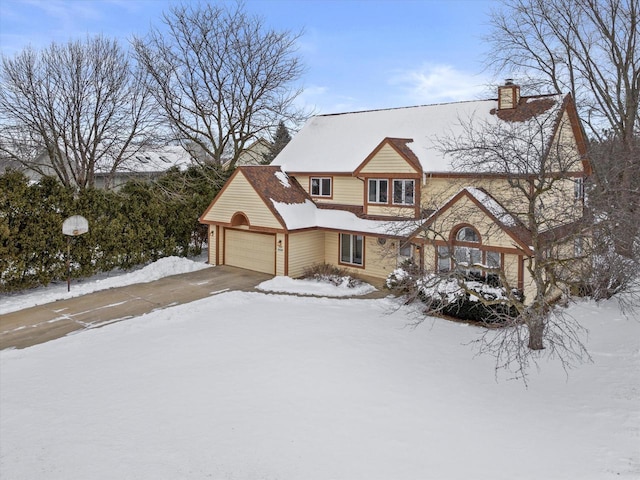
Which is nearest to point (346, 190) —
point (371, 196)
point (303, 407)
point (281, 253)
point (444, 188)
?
point (371, 196)

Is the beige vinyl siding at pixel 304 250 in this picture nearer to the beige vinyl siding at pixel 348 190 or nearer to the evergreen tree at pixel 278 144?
the beige vinyl siding at pixel 348 190

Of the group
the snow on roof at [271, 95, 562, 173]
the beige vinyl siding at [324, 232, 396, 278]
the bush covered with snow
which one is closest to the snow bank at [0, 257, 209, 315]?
the beige vinyl siding at [324, 232, 396, 278]

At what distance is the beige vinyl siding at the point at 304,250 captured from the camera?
1984 cm

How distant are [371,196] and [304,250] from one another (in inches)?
147

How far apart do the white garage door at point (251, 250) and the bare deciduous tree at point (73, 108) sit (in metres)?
7.45

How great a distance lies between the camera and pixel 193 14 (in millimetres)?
28984

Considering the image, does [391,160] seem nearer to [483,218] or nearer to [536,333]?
[483,218]

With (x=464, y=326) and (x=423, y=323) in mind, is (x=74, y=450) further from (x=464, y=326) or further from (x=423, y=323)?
(x=464, y=326)

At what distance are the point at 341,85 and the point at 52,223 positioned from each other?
1353 centimetres

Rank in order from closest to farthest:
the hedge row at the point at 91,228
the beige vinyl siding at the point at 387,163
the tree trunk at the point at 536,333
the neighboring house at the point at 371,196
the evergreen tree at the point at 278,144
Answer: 1. the tree trunk at the point at 536,333
2. the neighboring house at the point at 371,196
3. the hedge row at the point at 91,228
4. the beige vinyl siding at the point at 387,163
5. the evergreen tree at the point at 278,144

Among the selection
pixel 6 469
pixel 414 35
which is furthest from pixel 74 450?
pixel 414 35

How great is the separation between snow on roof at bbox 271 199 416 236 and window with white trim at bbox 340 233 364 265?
785mm

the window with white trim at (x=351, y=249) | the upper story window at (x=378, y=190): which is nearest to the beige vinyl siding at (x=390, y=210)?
the upper story window at (x=378, y=190)

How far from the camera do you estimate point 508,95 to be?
725 inches
